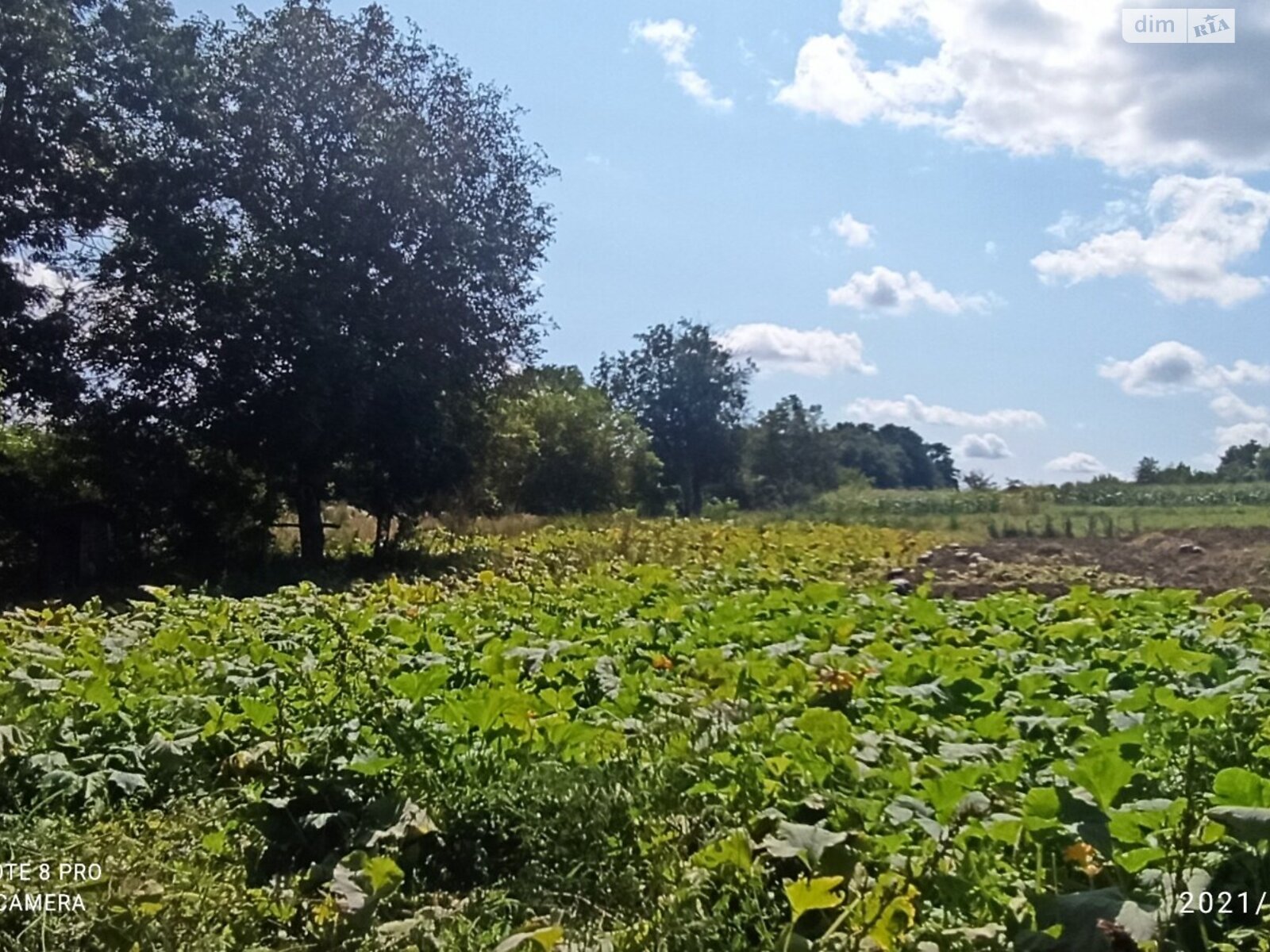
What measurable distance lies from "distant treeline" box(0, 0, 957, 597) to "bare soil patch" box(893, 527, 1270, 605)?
23.2 ft

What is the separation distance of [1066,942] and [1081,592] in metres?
3.98

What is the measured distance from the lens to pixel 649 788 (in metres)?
2.97

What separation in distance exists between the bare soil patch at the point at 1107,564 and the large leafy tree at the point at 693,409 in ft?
87.5

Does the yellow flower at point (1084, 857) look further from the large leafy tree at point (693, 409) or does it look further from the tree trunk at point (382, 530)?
the large leafy tree at point (693, 409)

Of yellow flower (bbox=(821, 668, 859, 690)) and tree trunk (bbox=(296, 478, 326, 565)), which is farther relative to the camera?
tree trunk (bbox=(296, 478, 326, 565))

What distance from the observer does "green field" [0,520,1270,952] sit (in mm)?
2170

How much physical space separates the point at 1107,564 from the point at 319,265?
10.1 metres

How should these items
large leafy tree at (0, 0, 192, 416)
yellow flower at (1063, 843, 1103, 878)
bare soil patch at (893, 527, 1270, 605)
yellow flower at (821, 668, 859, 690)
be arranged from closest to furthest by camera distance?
1. yellow flower at (1063, 843, 1103, 878)
2. yellow flower at (821, 668, 859, 690)
3. bare soil patch at (893, 527, 1270, 605)
4. large leafy tree at (0, 0, 192, 416)

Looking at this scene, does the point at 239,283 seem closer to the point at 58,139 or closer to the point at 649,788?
the point at 58,139

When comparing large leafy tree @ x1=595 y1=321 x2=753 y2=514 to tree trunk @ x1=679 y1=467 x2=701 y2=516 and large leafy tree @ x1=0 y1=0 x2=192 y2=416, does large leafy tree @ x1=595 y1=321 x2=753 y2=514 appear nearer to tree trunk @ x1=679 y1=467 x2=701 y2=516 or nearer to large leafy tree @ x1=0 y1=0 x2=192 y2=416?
tree trunk @ x1=679 y1=467 x2=701 y2=516

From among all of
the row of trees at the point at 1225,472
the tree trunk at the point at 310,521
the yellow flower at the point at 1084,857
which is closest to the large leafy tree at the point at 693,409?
the row of trees at the point at 1225,472

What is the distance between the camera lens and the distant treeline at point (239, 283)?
13.6m

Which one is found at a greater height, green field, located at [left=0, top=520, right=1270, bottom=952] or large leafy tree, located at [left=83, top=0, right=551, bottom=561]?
large leafy tree, located at [left=83, top=0, right=551, bottom=561]

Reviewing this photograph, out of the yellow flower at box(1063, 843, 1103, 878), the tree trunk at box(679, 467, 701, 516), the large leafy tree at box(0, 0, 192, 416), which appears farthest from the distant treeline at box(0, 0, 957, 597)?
the tree trunk at box(679, 467, 701, 516)
